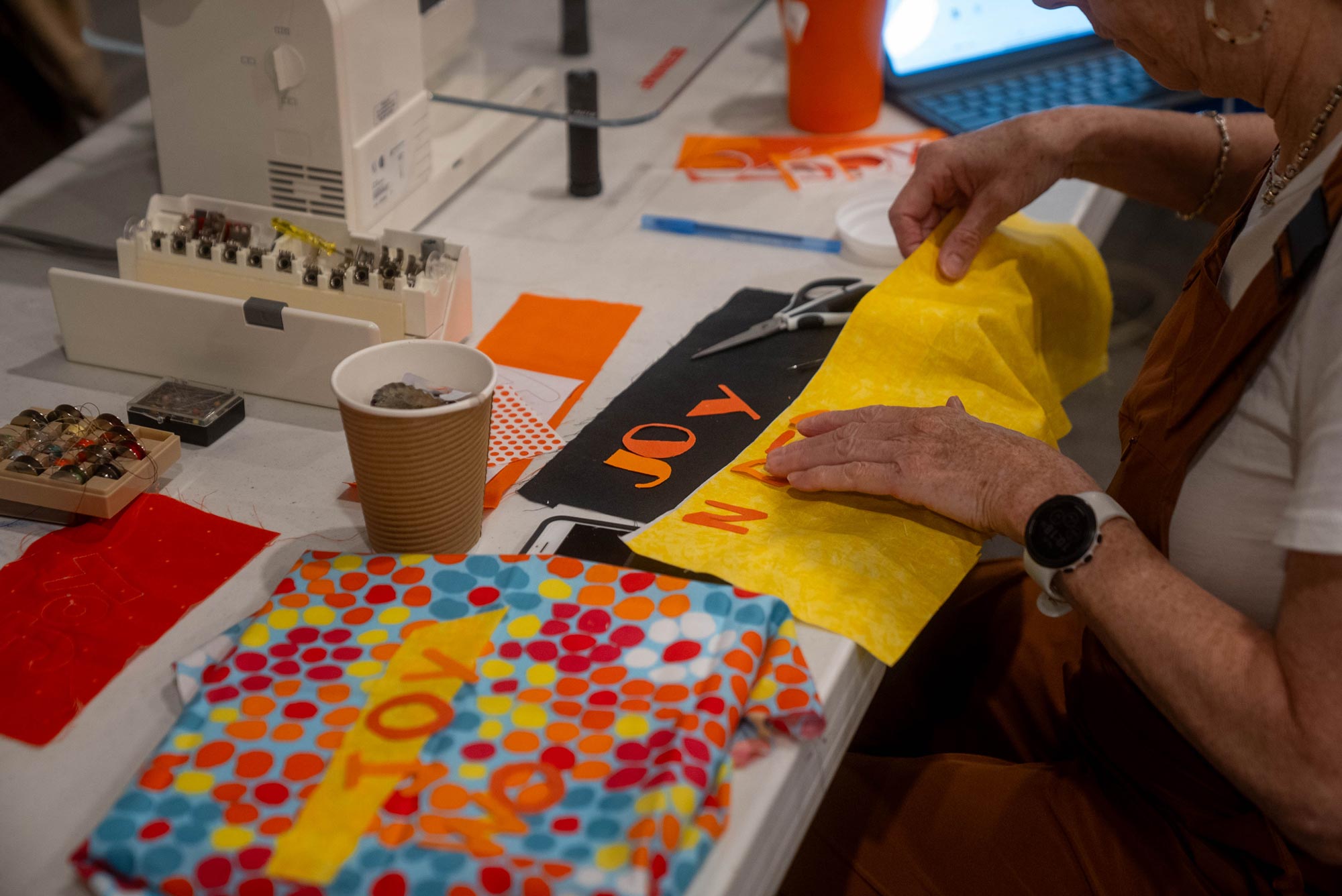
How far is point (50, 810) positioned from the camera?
0.65 meters

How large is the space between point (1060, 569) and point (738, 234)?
693mm

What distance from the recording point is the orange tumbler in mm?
1523

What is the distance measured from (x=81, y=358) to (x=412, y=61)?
1.55 ft

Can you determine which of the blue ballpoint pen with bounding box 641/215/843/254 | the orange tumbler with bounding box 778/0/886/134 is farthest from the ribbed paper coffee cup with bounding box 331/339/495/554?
the orange tumbler with bounding box 778/0/886/134

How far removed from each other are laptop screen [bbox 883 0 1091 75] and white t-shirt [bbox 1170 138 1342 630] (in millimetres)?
937

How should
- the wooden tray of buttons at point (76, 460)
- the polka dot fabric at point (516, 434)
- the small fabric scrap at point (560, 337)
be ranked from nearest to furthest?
the wooden tray of buttons at point (76, 460), the polka dot fabric at point (516, 434), the small fabric scrap at point (560, 337)

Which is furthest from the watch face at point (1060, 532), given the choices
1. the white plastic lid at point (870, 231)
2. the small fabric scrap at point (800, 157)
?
the small fabric scrap at point (800, 157)

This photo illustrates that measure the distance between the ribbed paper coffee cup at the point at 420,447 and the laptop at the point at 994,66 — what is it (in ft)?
3.38

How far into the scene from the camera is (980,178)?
3.80 feet

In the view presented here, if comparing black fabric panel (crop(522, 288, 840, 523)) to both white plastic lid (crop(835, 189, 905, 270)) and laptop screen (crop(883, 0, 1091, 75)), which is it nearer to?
white plastic lid (crop(835, 189, 905, 270))

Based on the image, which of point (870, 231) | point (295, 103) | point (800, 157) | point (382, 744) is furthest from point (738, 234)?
point (382, 744)

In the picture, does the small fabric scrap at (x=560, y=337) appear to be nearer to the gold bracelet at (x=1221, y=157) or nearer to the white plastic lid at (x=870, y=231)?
the white plastic lid at (x=870, y=231)

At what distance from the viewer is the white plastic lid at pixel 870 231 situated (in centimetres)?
128

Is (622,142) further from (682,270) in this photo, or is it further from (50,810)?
(50,810)
